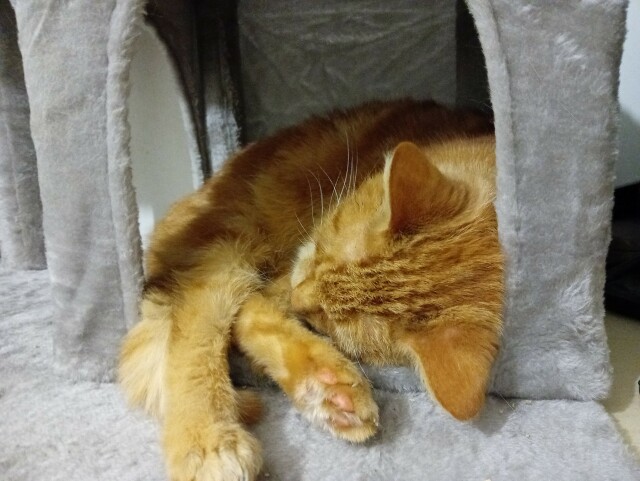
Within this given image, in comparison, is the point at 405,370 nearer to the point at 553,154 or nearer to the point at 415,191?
the point at 415,191

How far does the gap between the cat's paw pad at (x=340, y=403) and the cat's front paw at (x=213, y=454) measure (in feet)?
0.42

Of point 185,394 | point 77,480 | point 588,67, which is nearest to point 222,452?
point 185,394

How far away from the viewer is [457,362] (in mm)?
940

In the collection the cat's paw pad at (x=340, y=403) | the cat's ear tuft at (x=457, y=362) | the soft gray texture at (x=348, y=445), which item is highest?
the cat's ear tuft at (x=457, y=362)

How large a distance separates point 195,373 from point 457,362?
471 mm

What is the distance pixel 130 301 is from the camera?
3.86 feet

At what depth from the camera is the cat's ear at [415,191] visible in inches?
38.1

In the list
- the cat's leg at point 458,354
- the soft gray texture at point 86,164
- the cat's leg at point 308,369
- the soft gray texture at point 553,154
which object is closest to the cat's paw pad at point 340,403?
the cat's leg at point 308,369

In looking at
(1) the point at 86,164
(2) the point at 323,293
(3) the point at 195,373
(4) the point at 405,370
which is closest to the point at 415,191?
(2) the point at 323,293

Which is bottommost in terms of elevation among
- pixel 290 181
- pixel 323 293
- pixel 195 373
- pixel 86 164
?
pixel 195 373

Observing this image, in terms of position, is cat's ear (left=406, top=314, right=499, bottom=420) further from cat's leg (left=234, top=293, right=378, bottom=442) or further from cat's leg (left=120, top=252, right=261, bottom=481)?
cat's leg (left=120, top=252, right=261, bottom=481)

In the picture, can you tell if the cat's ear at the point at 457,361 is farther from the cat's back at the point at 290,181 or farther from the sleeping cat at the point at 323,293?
the cat's back at the point at 290,181

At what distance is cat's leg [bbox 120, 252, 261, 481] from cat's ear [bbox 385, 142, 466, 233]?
40cm

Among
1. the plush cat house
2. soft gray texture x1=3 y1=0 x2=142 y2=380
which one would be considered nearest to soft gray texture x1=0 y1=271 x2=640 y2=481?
the plush cat house
